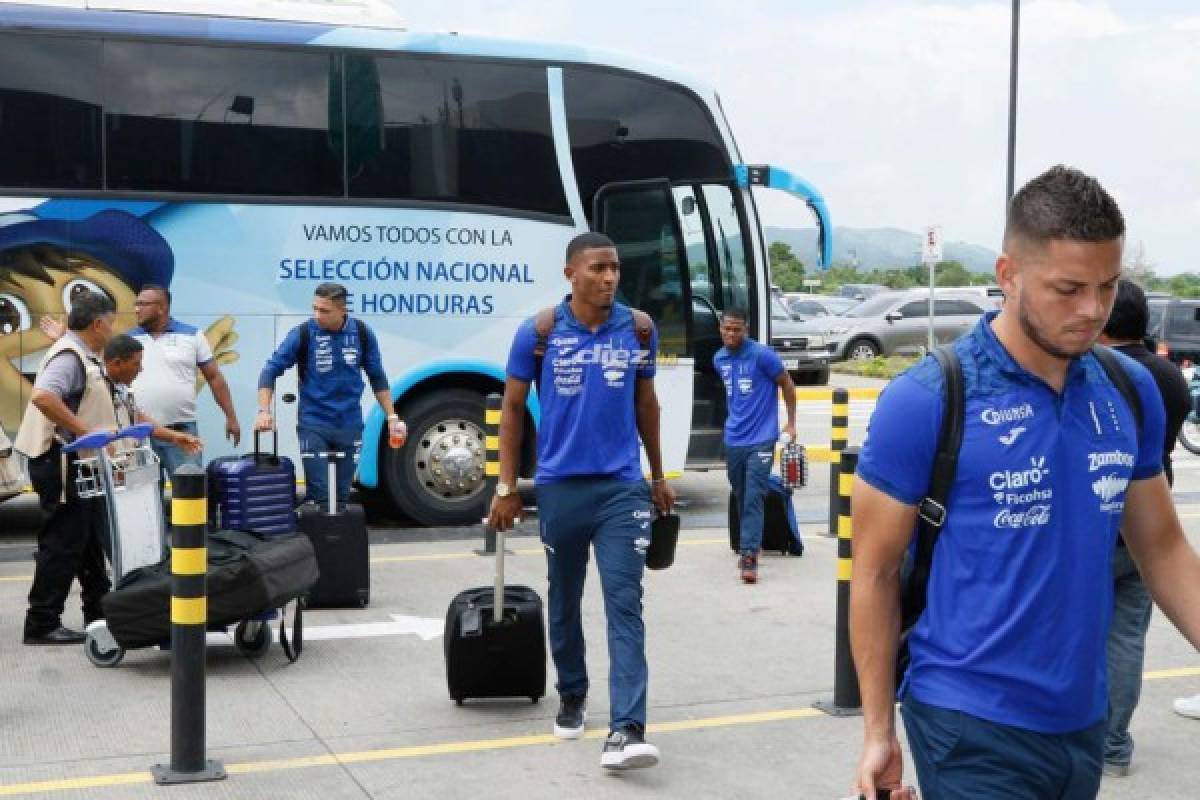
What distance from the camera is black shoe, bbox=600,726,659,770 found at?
549 cm

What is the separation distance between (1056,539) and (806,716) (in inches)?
152

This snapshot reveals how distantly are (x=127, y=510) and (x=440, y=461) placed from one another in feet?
15.4

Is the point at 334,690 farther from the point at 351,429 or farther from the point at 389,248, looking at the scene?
the point at 389,248

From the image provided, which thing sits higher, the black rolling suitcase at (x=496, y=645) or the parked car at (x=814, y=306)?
the parked car at (x=814, y=306)

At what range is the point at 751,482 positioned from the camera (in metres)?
9.72

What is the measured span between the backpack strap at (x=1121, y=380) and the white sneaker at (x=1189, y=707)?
13.4 ft

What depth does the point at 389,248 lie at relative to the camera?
11453mm

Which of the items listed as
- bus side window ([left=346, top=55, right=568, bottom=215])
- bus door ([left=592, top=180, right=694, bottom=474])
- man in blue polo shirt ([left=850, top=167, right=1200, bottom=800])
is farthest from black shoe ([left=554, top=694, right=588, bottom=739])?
bus side window ([left=346, top=55, right=568, bottom=215])

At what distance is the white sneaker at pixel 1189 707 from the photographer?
6559 mm

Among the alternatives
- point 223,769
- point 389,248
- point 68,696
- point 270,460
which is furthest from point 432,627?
point 389,248

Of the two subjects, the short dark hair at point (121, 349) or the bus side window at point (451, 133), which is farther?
the bus side window at point (451, 133)

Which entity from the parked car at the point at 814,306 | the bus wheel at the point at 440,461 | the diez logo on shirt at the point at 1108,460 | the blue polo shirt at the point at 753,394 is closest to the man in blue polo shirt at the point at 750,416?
the blue polo shirt at the point at 753,394

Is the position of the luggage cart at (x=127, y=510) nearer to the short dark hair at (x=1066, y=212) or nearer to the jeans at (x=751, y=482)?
the jeans at (x=751, y=482)

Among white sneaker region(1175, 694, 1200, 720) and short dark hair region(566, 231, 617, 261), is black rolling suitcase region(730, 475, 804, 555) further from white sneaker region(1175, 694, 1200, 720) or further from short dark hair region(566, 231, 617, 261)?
short dark hair region(566, 231, 617, 261)
